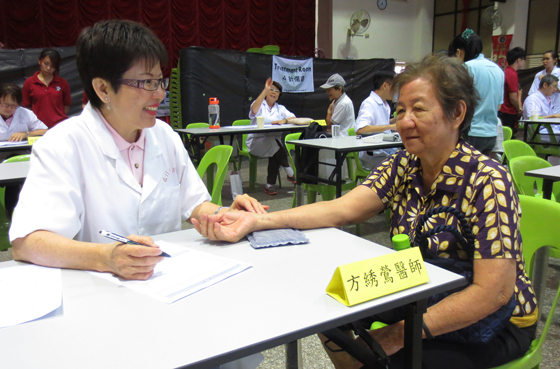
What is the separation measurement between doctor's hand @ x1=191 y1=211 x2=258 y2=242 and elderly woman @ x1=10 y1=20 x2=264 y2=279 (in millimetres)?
89

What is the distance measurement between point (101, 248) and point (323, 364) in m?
1.18

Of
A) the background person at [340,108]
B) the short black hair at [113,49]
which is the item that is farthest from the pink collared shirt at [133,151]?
the background person at [340,108]

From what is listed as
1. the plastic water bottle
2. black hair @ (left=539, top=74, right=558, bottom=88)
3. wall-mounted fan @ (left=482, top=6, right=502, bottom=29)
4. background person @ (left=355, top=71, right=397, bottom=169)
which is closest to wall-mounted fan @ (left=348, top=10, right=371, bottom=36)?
wall-mounted fan @ (left=482, top=6, right=502, bottom=29)

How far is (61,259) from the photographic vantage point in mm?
984

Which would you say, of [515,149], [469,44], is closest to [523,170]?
[515,149]

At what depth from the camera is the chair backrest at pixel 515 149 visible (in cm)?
268

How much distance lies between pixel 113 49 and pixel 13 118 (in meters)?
3.30

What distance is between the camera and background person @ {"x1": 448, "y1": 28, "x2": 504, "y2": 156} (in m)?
3.13

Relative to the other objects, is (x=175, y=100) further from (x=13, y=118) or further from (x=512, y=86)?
(x=512, y=86)

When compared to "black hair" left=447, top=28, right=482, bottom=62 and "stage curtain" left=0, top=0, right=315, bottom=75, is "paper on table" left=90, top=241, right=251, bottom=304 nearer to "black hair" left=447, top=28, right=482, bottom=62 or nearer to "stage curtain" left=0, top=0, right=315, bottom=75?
"black hair" left=447, top=28, right=482, bottom=62

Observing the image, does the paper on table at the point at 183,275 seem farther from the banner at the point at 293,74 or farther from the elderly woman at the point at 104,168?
the banner at the point at 293,74

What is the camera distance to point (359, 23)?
34.0 ft

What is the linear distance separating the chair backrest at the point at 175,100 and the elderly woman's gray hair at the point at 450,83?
621cm

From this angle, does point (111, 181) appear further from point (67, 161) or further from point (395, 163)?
point (395, 163)
